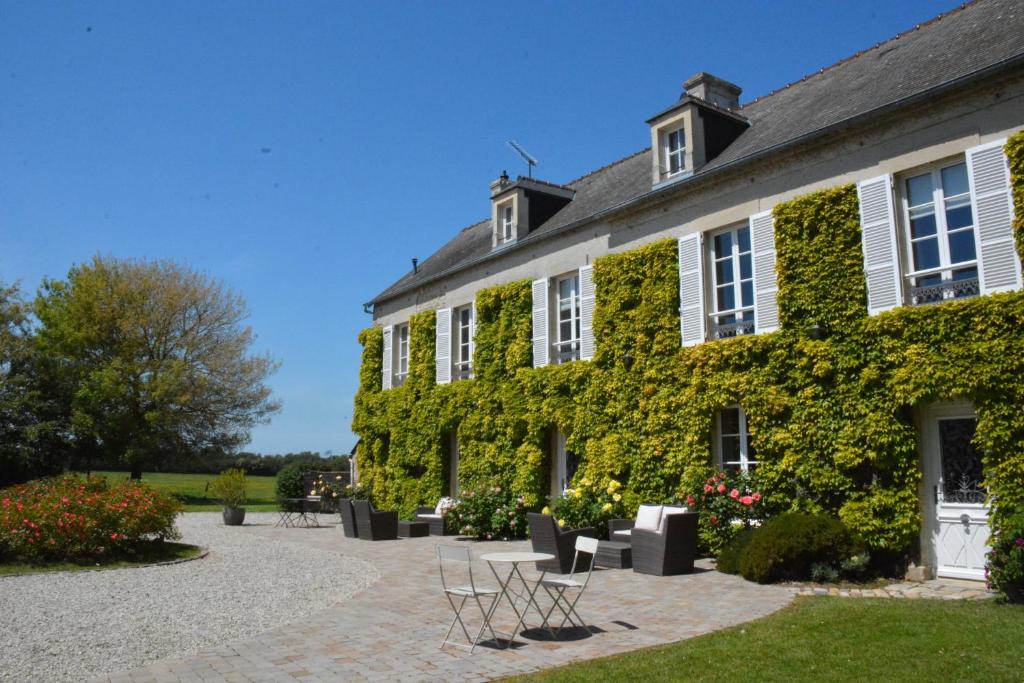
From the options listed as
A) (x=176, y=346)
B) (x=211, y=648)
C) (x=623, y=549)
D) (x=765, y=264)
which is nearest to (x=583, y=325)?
(x=765, y=264)

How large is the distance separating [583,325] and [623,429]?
2363 millimetres

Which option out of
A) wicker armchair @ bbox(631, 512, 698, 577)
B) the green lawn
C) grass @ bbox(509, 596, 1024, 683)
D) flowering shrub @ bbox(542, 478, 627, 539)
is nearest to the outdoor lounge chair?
flowering shrub @ bbox(542, 478, 627, 539)

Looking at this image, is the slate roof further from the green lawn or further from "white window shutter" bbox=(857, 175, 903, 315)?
the green lawn

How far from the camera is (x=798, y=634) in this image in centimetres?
645

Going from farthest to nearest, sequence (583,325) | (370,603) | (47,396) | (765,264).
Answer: (47,396) < (583,325) < (765,264) < (370,603)

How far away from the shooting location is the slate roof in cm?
1018

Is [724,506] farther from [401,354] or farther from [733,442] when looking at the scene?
[401,354]

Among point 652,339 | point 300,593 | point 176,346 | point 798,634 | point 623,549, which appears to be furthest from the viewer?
point 176,346

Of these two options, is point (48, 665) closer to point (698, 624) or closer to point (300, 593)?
point (300, 593)

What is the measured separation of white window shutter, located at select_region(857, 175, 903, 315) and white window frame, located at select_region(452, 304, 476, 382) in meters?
9.64

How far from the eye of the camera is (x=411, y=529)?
53.2 feet

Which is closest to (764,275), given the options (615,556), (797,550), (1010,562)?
(797,550)

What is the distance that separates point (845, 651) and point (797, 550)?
3368 millimetres

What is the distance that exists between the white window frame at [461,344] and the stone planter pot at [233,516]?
7190 millimetres
